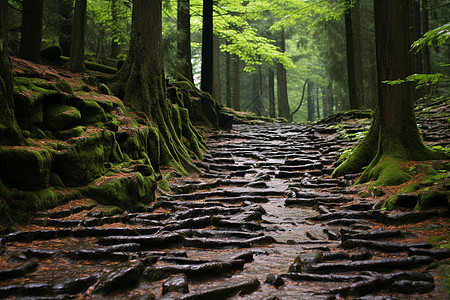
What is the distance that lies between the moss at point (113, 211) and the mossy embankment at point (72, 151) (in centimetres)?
20

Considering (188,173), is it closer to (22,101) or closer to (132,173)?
(132,173)

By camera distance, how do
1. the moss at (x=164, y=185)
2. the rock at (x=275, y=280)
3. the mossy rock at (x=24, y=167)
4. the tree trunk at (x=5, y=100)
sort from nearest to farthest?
1. the rock at (x=275, y=280)
2. the mossy rock at (x=24, y=167)
3. the tree trunk at (x=5, y=100)
4. the moss at (x=164, y=185)

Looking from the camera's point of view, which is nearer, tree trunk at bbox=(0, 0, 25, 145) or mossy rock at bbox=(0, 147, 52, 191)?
mossy rock at bbox=(0, 147, 52, 191)

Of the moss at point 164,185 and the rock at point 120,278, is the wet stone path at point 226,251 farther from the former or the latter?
the moss at point 164,185

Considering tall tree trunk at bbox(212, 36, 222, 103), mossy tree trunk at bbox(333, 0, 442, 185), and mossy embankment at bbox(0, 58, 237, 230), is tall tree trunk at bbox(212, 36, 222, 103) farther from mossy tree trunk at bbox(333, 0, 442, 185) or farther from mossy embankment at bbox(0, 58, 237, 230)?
mossy tree trunk at bbox(333, 0, 442, 185)

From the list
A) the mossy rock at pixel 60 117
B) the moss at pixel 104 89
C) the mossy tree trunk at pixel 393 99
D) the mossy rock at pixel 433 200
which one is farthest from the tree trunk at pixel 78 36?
the mossy rock at pixel 433 200

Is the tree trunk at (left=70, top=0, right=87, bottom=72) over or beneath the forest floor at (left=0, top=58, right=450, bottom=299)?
over

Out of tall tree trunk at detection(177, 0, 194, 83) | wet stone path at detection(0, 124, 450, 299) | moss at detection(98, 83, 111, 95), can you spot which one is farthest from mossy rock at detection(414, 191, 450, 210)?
tall tree trunk at detection(177, 0, 194, 83)

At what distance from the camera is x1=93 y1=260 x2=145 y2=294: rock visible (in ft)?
9.39

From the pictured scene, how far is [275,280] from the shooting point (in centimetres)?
309

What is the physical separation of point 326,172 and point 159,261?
261 inches

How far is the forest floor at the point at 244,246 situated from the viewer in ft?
9.48

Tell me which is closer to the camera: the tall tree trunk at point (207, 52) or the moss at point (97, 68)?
the moss at point (97, 68)

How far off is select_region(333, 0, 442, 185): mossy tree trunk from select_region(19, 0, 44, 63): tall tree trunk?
841cm
